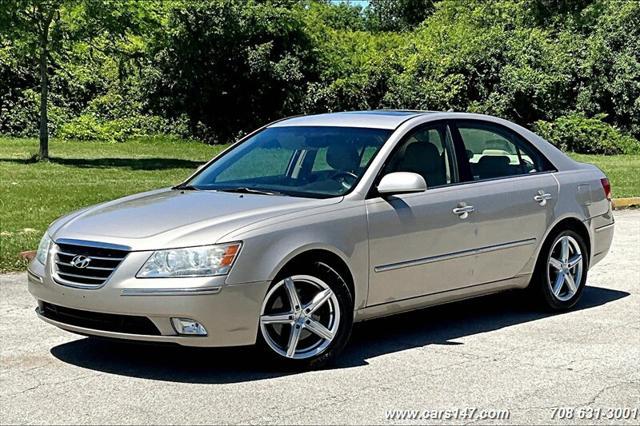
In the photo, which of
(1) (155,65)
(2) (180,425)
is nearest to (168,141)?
(1) (155,65)

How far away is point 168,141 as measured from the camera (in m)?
34.4

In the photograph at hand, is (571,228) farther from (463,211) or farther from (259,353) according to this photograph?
(259,353)

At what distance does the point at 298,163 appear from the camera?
7246mm

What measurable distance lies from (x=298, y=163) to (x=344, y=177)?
438 millimetres

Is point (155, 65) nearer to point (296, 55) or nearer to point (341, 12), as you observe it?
point (296, 55)

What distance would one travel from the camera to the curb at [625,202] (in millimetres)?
16978

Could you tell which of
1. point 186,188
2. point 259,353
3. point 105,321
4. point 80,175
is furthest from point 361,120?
point 80,175

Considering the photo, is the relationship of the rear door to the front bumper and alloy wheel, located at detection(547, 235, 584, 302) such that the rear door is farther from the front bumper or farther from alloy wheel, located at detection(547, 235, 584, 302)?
the front bumper

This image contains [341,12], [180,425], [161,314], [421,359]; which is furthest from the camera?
[341,12]

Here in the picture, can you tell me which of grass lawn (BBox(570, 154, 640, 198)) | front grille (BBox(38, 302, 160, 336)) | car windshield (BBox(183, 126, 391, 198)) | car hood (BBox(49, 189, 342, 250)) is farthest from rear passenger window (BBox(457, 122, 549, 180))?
grass lawn (BBox(570, 154, 640, 198))

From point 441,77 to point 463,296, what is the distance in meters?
28.4

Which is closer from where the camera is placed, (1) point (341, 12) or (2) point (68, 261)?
(2) point (68, 261)

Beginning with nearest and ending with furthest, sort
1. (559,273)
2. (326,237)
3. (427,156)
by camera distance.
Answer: (326,237) → (427,156) → (559,273)

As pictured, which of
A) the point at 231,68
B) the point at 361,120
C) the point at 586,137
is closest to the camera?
the point at 361,120
